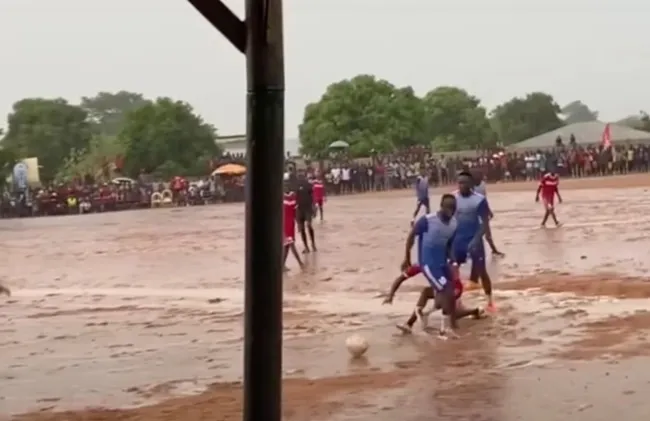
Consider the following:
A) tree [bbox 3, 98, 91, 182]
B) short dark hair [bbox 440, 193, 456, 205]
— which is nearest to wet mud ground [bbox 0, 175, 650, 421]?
short dark hair [bbox 440, 193, 456, 205]

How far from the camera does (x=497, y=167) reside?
48406mm

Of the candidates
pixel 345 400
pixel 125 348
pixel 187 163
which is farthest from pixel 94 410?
pixel 187 163

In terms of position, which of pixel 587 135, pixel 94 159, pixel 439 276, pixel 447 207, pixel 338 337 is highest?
pixel 587 135

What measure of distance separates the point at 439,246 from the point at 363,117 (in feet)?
173

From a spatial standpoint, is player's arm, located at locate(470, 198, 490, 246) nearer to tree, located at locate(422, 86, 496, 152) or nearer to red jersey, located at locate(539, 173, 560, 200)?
red jersey, located at locate(539, 173, 560, 200)

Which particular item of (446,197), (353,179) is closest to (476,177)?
(446,197)

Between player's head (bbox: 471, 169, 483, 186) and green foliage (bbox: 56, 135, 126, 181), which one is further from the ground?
green foliage (bbox: 56, 135, 126, 181)

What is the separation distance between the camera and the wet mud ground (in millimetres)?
8438

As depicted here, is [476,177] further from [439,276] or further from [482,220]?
[439,276]

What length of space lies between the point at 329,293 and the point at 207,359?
4960mm

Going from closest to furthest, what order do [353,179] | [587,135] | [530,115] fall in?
[353,179], [587,135], [530,115]

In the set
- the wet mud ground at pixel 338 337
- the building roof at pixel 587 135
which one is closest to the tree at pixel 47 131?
the building roof at pixel 587 135

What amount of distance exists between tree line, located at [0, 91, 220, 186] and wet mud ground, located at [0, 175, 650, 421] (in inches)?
1021

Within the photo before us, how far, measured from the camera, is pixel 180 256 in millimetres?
23094
